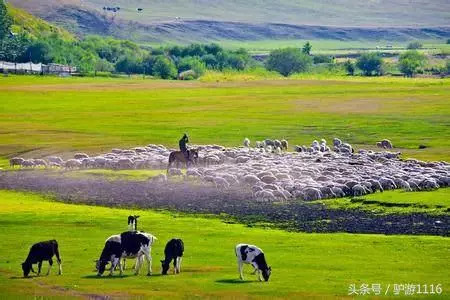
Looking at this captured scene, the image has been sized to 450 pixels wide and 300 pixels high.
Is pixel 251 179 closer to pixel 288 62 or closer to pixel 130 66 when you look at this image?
pixel 130 66

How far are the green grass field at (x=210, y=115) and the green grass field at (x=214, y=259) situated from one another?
2274 centimetres

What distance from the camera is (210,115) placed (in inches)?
2872

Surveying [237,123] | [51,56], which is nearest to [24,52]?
[51,56]

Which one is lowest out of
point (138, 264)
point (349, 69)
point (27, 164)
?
point (349, 69)

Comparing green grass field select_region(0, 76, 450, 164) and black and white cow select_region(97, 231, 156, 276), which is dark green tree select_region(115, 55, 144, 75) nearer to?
green grass field select_region(0, 76, 450, 164)

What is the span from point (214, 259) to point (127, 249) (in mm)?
2610

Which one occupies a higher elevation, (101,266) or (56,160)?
(101,266)

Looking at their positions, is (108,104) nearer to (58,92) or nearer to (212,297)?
(58,92)

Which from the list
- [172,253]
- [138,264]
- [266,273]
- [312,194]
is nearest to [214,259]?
[172,253]

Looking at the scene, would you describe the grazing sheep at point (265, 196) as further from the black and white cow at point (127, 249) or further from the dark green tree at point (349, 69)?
the dark green tree at point (349, 69)

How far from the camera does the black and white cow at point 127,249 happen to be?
23.5m

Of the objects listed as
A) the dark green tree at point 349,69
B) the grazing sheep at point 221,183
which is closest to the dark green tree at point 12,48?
the dark green tree at point 349,69

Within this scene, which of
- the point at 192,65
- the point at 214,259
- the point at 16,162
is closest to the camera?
the point at 214,259

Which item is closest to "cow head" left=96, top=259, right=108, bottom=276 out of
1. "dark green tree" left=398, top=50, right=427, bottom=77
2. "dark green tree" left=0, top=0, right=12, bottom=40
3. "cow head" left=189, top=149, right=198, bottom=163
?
"cow head" left=189, top=149, right=198, bottom=163
